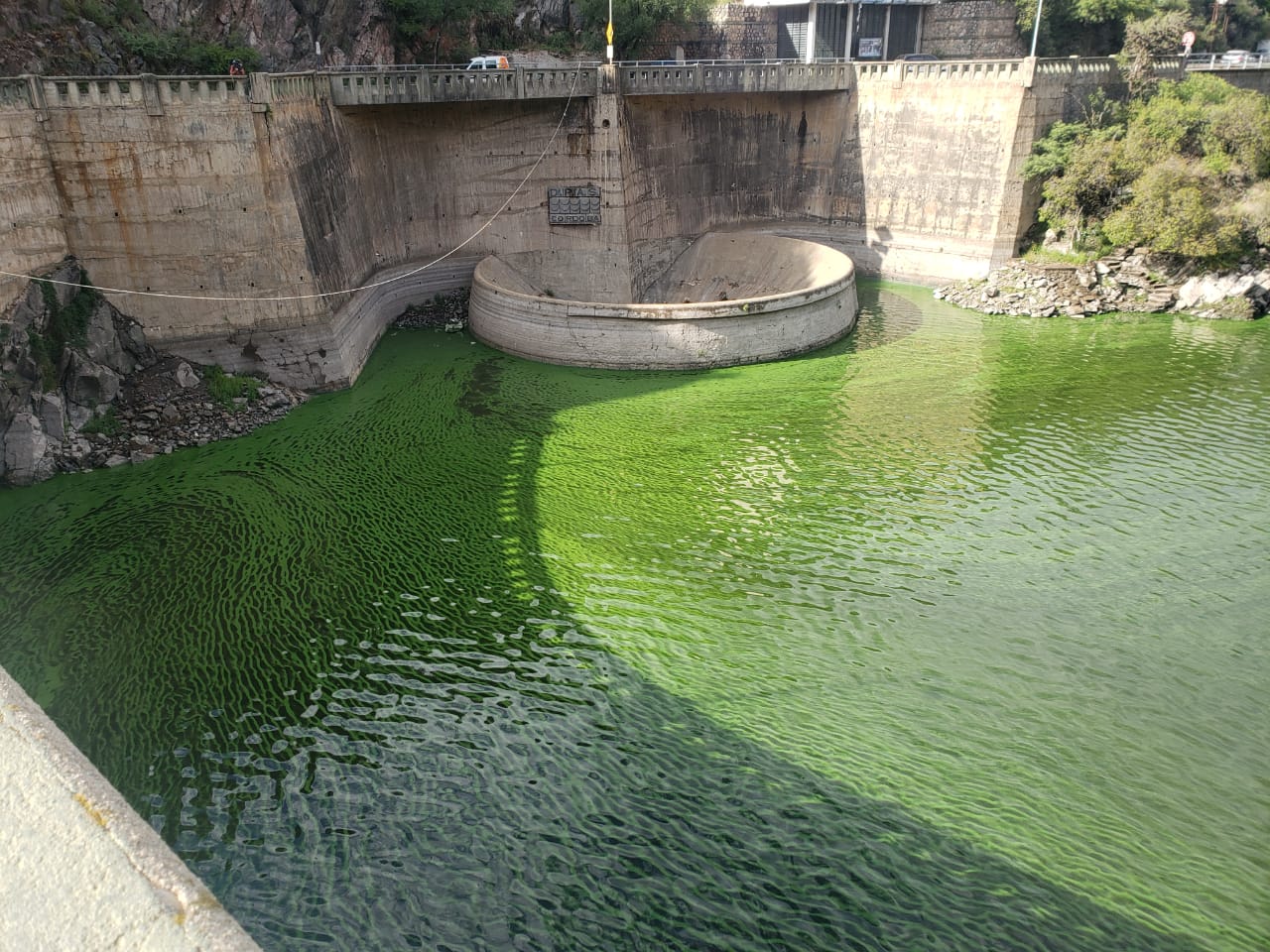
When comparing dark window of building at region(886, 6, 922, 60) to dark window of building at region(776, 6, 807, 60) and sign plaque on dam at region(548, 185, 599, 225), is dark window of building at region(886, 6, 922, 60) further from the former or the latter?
sign plaque on dam at region(548, 185, 599, 225)

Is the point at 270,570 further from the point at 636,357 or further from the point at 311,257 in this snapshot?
the point at 636,357

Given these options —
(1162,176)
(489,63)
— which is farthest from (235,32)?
(1162,176)

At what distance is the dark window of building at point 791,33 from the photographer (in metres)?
49.3

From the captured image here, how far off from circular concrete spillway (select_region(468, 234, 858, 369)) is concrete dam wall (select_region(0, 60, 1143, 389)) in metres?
0.88

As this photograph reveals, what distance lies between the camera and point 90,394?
896 inches

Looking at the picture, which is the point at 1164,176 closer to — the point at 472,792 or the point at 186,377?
the point at 472,792

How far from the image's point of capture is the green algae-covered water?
11.8m

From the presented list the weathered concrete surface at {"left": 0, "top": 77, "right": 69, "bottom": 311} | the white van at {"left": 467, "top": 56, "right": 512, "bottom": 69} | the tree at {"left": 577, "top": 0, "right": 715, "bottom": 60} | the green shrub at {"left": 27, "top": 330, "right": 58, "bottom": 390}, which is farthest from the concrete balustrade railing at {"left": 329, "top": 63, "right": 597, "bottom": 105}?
the tree at {"left": 577, "top": 0, "right": 715, "bottom": 60}

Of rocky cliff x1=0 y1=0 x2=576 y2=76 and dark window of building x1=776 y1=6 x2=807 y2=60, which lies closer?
rocky cliff x1=0 y1=0 x2=576 y2=76

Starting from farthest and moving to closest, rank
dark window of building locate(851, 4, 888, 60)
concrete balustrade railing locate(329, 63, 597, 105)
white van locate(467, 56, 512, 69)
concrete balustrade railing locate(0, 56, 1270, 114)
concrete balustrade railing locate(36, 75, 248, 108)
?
dark window of building locate(851, 4, 888, 60), white van locate(467, 56, 512, 69), concrete balustrade railing locate(329, 63, 597, 105), concrete balustrade railing locate(0, 56, 1270, 114), concrete balustrade railing locate(36, 75, 248, 108)

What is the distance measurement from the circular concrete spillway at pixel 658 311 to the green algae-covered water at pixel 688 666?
2.91m

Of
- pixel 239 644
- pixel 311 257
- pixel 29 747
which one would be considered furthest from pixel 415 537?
pixel 29 747

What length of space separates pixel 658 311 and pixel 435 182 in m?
11.0

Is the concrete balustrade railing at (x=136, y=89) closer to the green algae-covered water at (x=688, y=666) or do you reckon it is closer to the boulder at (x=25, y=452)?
the boulder at (x=25, y=452)
